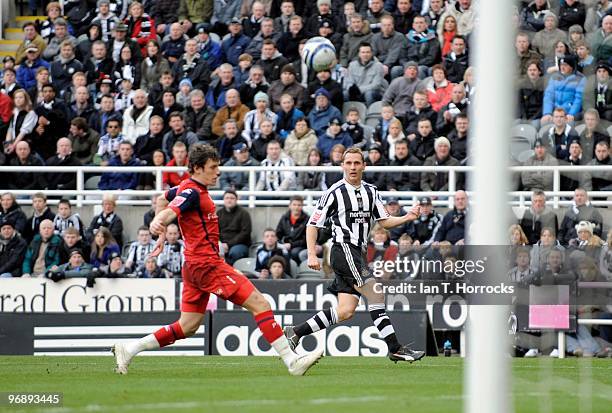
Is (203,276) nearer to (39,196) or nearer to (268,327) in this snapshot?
(268,327)

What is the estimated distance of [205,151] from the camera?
12.4 metres

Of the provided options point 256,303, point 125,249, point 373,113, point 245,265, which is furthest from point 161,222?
point 373,113

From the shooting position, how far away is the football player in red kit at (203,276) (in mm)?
12290

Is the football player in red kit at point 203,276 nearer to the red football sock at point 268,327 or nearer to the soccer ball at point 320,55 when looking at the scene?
the red football sock at point 268,327

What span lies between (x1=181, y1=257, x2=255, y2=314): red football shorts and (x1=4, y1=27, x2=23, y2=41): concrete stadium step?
17222mm

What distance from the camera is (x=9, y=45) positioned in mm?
28328

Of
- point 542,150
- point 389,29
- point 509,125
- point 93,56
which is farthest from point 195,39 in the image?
point 509,125

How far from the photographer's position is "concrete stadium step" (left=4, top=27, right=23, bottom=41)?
2861 cm

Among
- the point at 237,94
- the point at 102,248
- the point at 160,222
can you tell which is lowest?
the point at 102,248

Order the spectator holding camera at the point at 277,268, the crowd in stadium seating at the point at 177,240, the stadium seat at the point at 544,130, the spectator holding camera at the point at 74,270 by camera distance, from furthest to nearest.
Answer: the spectator holding camera at the point at 74,270 < the spectator holding camera at the point at 277,268 < the crowd in stadium seating at the point at 177,240 < the stadium seat at the point at 544,130

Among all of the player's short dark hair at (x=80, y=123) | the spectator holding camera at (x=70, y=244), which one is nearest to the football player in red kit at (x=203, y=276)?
the spectator holding camera at (x=70, y=244)

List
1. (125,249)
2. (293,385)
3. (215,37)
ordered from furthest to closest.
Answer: (215,37) → (125,249) → (293,385)

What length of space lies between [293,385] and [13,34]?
19083 millimetres

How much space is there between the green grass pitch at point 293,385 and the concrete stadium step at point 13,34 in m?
14.2
